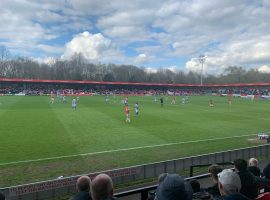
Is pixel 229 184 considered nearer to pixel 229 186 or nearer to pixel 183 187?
pixel 229 186

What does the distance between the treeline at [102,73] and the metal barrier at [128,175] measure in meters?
118

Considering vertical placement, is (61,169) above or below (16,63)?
below

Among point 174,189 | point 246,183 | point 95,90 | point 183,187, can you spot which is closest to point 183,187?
point 183,187

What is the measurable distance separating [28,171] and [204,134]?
13158 mm

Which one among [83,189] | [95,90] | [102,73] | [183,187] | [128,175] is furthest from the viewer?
[102,73]

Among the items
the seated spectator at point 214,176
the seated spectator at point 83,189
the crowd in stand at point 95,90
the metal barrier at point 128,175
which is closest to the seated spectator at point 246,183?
the seated spectator at point 214,176

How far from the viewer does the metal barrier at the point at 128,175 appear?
9.68m

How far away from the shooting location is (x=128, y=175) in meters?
11.7

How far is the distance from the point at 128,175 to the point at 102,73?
138 meters

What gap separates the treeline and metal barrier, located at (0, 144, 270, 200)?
118 metres

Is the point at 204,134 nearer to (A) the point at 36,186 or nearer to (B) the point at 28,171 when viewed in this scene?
(B) the point at 28,171

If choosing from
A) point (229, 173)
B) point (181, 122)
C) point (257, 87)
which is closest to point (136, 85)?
point (257, 87)

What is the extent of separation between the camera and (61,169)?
545 inches

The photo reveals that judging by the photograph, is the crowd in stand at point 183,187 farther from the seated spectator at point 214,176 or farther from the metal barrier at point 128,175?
the metal barrier at point 128,175
